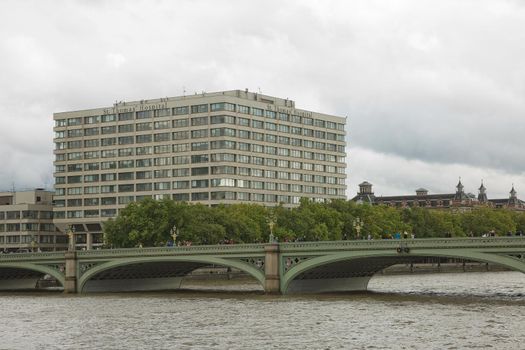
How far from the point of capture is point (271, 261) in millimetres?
97312

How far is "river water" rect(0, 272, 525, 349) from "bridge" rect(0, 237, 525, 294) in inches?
132

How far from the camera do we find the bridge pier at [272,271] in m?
97.1

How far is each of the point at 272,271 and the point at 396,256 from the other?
1307cm

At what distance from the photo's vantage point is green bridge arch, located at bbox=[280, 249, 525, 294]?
82.3 meters

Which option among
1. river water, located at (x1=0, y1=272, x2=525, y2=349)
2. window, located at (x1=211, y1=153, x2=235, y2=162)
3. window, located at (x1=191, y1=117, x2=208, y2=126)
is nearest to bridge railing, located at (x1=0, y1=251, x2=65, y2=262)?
river water, located at (x1=0, y1=272, x2=525, y2=349)

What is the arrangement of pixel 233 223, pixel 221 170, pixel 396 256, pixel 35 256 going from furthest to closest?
pixel 221 170
pixel 233 223
pixel 35 256
pixel 396 256

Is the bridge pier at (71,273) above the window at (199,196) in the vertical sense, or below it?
below

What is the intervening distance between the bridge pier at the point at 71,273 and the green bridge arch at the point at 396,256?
27.7 meters

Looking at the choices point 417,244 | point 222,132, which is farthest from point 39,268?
point 222,132

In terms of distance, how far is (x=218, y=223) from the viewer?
157 metres

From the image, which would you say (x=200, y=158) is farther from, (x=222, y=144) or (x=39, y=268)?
(x=39, y=268)

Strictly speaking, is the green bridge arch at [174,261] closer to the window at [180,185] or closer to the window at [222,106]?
the window at [180,185]

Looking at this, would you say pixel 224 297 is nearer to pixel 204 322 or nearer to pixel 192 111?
pixel 204 322

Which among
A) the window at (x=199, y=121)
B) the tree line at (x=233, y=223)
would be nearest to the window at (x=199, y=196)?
the window at (x=199, y=121)
